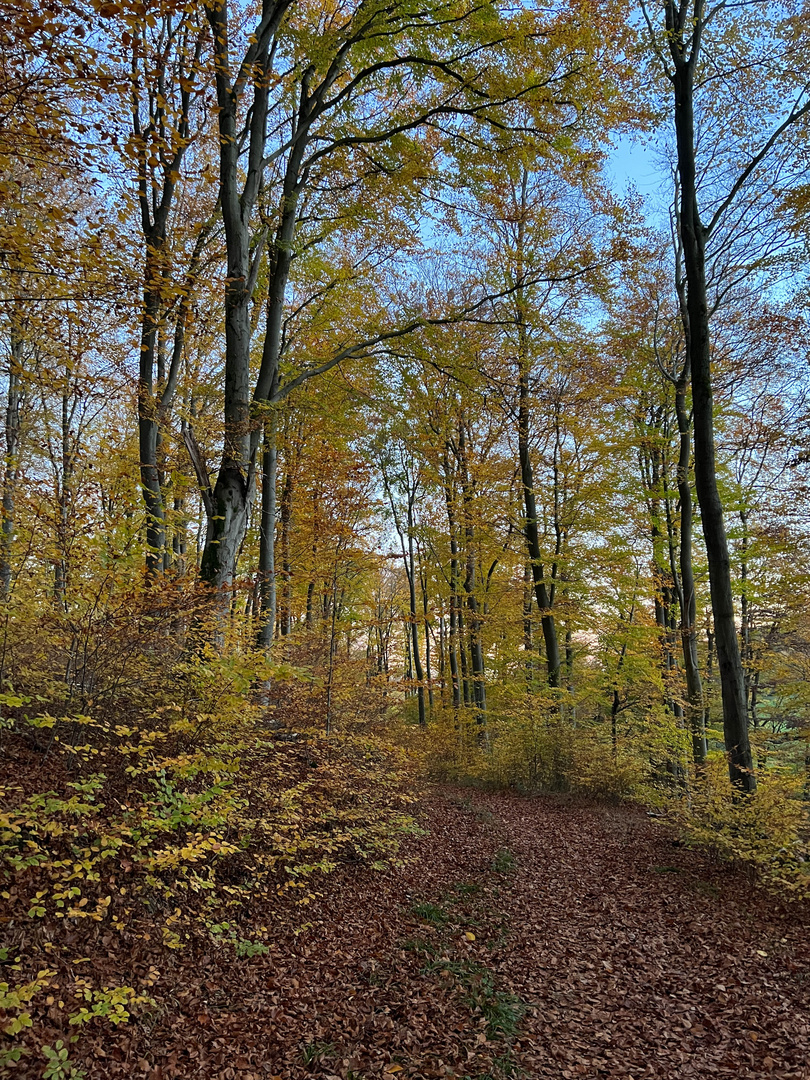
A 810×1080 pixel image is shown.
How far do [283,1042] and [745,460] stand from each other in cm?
1629

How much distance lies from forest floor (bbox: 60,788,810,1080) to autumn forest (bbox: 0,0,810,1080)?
0.11 feet

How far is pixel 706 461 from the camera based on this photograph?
8.05 m

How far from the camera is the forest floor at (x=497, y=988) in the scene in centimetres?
346

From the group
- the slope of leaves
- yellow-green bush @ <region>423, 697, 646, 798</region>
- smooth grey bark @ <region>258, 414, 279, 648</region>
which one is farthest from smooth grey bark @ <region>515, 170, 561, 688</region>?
the slope of leaves

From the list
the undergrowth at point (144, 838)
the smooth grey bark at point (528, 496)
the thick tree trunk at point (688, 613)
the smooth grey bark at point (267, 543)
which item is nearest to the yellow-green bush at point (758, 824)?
the thick tree trunk at point (688, 613)

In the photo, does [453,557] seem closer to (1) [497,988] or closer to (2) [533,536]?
(2) [533,536]

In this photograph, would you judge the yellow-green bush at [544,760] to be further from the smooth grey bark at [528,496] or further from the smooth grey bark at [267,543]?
the smooth grey bark at [267,543]

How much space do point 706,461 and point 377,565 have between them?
27.2ft

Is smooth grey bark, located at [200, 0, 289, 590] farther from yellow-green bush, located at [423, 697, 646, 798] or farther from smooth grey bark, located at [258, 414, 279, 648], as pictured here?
yellow-green bush, located at [423, 697, 646, 798]

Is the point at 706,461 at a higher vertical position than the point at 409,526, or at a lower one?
lower

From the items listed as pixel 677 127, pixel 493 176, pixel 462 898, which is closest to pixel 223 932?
pixel 462 898

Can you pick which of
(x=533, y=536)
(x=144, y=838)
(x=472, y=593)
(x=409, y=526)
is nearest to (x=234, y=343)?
(x=144, y=838)

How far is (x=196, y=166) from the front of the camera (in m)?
12.4

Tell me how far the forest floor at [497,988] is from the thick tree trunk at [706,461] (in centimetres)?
190
